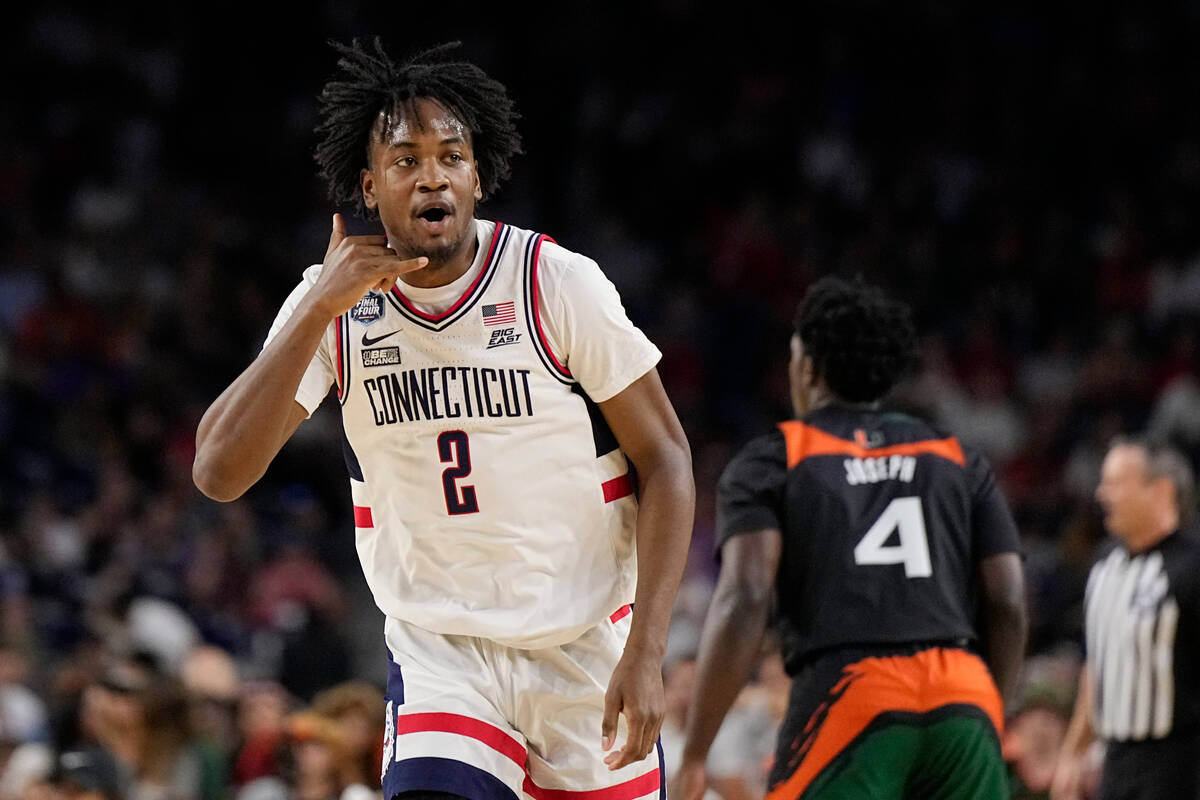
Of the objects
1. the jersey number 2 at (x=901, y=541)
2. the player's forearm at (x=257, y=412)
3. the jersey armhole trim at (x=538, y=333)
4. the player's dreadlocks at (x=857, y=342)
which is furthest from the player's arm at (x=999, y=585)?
the player's forearm at (x=257, y=412)

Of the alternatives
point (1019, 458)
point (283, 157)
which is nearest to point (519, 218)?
point (283, 157)

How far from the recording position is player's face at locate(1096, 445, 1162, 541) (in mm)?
6898

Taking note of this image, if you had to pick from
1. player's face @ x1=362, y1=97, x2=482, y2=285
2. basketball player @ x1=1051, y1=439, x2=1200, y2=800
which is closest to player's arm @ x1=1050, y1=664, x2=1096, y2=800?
basketball player @ x1=1051, y1=439, x2=1200, y2=800

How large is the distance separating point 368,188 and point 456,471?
766 millimetres

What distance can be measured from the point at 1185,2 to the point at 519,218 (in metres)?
6.82

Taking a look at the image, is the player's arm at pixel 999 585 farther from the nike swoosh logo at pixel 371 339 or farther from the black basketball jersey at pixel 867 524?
the nike swoosh logo at pixel 371 339

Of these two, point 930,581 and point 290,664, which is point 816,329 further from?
point 290,664

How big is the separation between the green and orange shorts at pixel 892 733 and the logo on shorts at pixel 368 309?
1780 mm

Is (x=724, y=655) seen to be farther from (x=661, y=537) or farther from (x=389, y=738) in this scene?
(x=389, y=738)

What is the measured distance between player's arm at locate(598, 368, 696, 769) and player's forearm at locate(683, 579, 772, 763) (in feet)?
2.87

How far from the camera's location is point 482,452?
3906 millimetres

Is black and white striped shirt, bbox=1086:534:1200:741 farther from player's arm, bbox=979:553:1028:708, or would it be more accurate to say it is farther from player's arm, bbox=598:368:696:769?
player's arm, bbox=598:368:696:769

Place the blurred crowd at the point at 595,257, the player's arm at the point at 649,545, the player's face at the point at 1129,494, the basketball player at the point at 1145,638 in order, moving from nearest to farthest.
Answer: the player's arm at the point at 649,545 < the basketball player at the point at 1145,638 < the player's face at the point at 1129,494 < the blurred crowd at the point at 595,257

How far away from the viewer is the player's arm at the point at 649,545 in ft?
11.9
